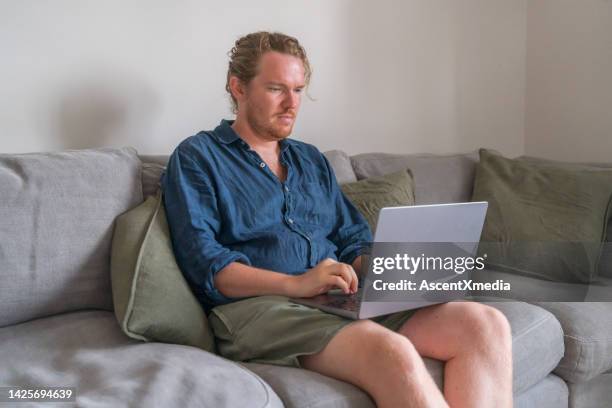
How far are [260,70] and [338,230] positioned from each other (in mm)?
469

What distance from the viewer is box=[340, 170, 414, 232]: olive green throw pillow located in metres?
2.08

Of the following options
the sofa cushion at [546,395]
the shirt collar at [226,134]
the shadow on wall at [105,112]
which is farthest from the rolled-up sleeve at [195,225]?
the sofa cushion at [546,395]

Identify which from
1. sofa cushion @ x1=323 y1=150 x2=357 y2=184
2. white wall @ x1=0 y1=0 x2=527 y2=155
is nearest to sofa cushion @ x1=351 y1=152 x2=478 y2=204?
sofa cushion @ x1=323 y1=150 x2=357 y2=184

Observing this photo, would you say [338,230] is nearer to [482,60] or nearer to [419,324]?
[419,324]

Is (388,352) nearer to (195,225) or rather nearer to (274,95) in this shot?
(195,225)

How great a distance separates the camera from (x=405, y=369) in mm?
1206

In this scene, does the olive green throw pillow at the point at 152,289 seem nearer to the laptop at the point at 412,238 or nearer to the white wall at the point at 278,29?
the laptop at the point at 412,238

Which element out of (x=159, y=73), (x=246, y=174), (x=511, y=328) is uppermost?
(x=159, y=73)

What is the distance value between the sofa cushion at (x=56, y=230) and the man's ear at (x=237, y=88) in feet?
1.22

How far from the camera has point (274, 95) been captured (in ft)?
5.79

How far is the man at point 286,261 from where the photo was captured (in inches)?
50.9

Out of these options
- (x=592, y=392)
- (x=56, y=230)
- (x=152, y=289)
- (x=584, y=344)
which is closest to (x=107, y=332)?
(x=152, y=289)

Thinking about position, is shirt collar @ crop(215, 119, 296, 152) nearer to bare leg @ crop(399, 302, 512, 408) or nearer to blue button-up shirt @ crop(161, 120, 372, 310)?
blue button-up shirt @ crop(161, 120, 372, 310)

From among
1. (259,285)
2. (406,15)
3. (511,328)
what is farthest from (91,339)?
(406,15)
